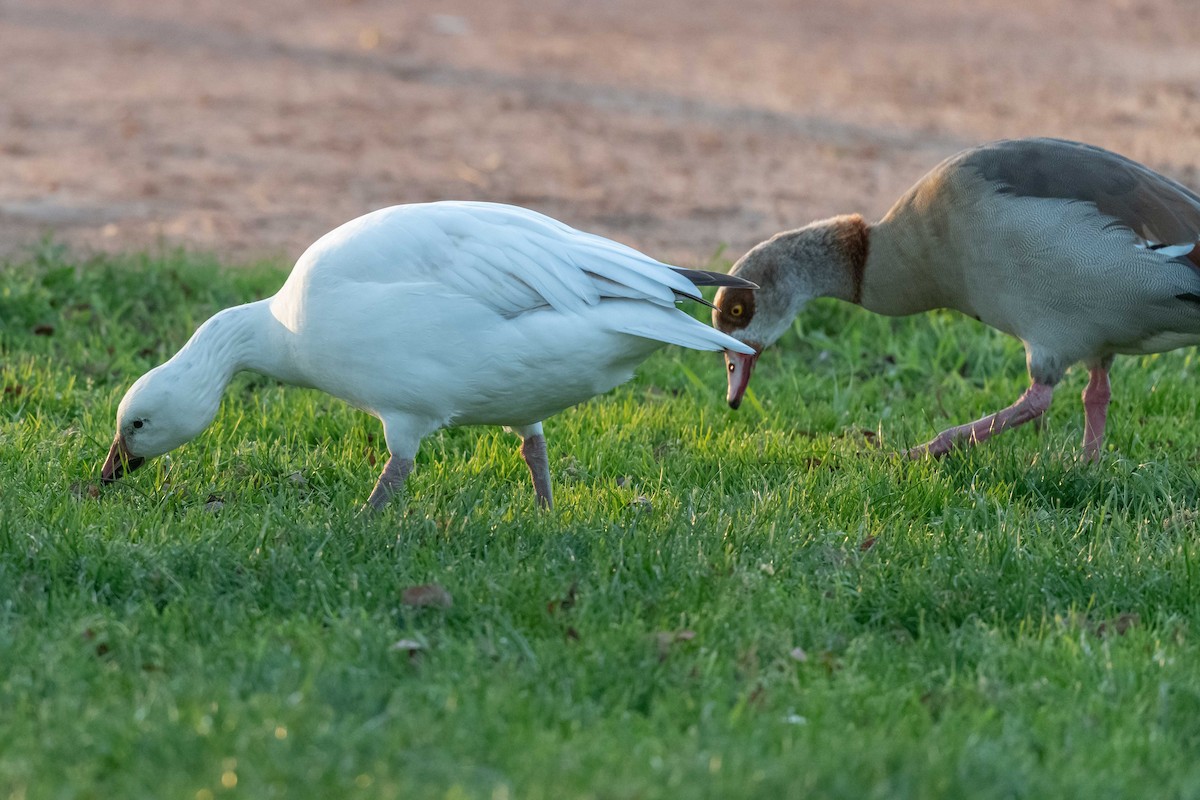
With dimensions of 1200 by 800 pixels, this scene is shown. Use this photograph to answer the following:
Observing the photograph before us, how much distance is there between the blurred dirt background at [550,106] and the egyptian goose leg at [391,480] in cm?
343

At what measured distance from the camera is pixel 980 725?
333 cm

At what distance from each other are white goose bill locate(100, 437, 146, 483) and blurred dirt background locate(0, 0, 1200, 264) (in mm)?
3514

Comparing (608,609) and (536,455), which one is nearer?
(608,609)

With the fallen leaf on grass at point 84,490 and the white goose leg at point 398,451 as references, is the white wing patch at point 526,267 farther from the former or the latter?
the fallen leaf on grass at point 84,490

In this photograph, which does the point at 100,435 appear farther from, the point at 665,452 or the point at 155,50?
the point at 155,50

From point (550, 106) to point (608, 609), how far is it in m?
8.73

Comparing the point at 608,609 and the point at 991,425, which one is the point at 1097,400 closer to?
the point at 991,425

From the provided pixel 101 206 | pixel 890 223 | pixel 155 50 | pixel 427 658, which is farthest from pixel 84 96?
pixel 427 658

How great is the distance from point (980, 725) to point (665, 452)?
2344 mm

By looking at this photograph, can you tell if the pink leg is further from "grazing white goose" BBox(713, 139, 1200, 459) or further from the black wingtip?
the black wingtip

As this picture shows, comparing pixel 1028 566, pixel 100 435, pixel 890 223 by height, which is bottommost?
pixel 100 435

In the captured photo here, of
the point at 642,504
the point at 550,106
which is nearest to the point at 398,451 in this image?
the point at 642,504

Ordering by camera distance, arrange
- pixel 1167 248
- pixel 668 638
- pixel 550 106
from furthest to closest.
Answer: pixel 550 106, pixel 1167 248, pixel 668 638

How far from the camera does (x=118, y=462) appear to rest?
4836 millimetres
